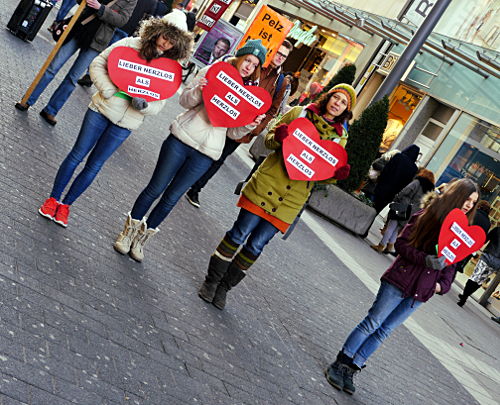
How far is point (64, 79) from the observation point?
28.1 ft

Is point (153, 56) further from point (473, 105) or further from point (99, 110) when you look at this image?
point (473, 105)

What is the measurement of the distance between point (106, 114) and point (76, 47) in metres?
3.41

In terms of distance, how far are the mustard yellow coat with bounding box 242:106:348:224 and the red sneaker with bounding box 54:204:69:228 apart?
1.39 meters

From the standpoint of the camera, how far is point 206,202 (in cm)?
972

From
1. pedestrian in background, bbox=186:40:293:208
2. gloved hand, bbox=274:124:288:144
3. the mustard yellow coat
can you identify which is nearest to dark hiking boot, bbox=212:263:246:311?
the mustard yellow coat

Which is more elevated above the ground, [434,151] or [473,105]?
[473,105]

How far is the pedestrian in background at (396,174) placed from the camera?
47.4ft

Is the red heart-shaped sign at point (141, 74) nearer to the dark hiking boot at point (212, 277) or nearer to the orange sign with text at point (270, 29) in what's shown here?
the dark hiking boot at point (212, 277)

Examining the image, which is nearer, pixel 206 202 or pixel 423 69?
pixel 206 202

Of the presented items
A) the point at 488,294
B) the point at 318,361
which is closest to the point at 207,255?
the point at 318,361

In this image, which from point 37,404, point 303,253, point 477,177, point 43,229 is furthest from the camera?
point 477,177

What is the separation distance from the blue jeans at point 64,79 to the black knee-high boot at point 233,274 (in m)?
3.45

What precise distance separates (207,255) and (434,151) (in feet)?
50.6

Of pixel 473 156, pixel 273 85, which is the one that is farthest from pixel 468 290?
pixel 273 85
